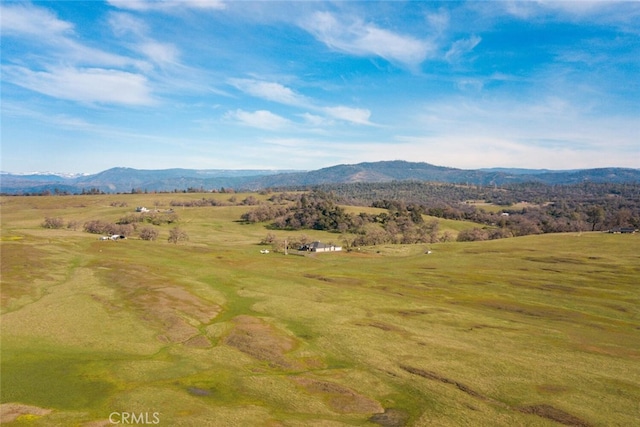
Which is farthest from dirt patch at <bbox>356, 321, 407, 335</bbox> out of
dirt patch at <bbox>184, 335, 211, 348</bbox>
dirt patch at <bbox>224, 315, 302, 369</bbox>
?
dirt patch at <bbox>184, 335, 211, 348</bbox>

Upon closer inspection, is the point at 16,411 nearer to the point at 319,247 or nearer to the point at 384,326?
the point at 384,326

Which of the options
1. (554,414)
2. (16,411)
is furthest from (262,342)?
(554,414)

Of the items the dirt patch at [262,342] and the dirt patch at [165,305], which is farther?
the dirt patch at [165,305]

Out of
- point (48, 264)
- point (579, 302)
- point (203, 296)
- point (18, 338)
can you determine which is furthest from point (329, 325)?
point (48, 264)

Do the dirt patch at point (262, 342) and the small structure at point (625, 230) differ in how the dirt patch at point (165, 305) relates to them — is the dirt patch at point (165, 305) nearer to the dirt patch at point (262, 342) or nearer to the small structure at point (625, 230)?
the dirt patch at point (262, 342)

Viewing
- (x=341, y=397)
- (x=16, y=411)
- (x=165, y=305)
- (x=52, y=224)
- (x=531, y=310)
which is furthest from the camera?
(x=52, y=224)

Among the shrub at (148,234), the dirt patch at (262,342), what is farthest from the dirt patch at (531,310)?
the shrub at (148,234)
